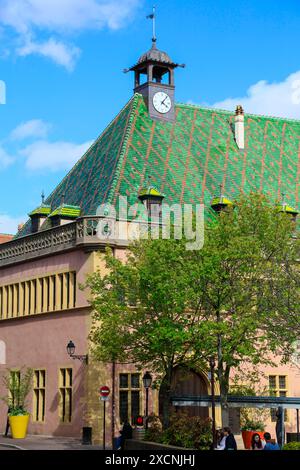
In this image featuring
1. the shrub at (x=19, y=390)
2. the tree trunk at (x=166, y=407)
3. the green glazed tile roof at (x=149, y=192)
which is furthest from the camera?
the shrub at (x=19, y=390)

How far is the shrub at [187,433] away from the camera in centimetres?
3322

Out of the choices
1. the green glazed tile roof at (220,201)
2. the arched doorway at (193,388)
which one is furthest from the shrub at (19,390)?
the green glazed tile roof at (220,201)

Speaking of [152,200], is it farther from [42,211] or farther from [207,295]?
[207,295]

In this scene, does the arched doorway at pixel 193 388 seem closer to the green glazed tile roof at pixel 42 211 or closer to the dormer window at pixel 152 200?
the dormer window at pixel 152 200

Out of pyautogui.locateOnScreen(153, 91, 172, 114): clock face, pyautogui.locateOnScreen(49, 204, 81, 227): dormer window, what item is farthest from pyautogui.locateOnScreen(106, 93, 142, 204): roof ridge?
pyautogui.locateOnScreen(49, 204, 81, 227): dormer window

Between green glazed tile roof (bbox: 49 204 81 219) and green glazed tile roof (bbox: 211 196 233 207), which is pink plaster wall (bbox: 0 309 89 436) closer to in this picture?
green glazed tile roof (bbox: 49 204 81 219)

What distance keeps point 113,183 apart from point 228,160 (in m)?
9.14

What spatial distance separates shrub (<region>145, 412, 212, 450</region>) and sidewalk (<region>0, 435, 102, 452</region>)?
7045 mm

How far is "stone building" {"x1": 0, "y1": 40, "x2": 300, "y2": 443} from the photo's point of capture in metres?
45.6

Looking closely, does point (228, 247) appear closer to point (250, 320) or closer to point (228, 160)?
point (250, 320)

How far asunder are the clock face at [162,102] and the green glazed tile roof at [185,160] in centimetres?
77
